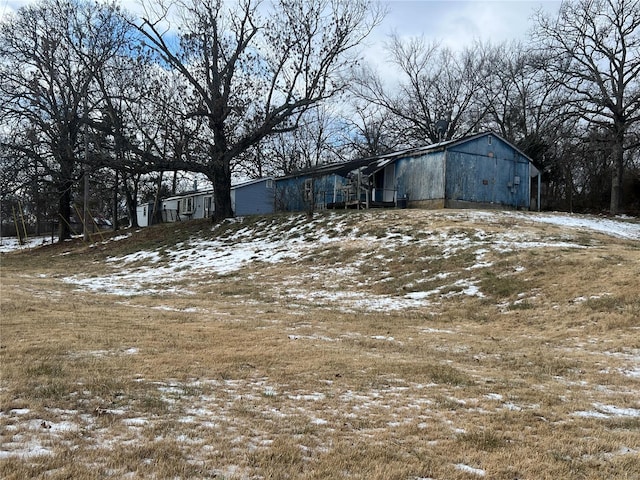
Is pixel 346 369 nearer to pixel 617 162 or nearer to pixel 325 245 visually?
pixel 325 245

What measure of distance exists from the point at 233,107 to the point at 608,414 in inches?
772

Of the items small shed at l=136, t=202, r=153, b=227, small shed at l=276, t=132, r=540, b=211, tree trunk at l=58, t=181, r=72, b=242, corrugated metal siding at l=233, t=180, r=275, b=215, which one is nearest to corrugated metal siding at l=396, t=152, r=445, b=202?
small shed at l=276, t=132, r=540, b=211

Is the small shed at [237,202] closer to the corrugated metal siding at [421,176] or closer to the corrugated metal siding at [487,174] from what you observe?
the corrugated metal siding at [421,176]

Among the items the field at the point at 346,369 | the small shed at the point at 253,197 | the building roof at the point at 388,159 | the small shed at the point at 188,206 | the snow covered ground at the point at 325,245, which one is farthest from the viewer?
the small shed at the point at 188,206

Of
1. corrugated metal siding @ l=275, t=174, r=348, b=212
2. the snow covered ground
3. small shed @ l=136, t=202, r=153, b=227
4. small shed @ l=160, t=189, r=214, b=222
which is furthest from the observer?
small shed @ l=136, t=202, r=153, b=227

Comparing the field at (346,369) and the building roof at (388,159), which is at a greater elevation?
the building roof at (388,159)

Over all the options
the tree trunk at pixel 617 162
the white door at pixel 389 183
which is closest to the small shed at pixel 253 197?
the white door at pixel 389 183

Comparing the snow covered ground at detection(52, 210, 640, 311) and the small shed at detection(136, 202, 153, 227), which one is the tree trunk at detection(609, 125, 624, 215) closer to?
the snow covered ground at detection(52, 210, 640, 311)

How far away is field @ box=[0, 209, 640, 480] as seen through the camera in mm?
2904

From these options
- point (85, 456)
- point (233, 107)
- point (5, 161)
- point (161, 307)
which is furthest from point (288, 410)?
point (5, 161)

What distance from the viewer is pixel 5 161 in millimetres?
25203

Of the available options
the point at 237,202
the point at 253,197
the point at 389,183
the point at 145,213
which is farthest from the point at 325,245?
the point at 145,213

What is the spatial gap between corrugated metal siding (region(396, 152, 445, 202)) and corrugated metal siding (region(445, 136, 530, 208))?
1.45ft

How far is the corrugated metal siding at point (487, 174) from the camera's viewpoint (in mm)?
24203
